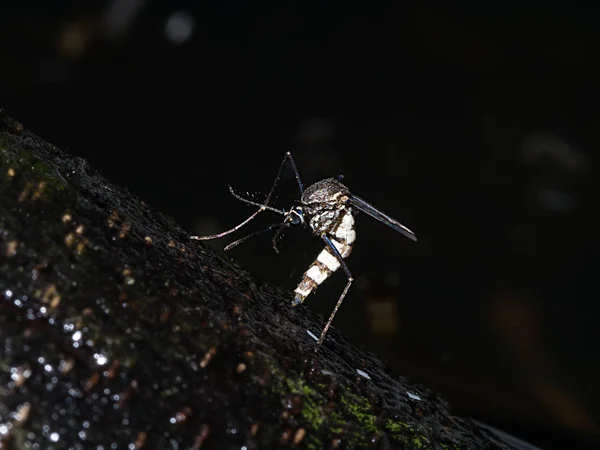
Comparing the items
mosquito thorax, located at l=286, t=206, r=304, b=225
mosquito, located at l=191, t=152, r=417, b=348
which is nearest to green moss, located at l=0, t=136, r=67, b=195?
mosquito, located at l=191, t=152, r=417, b=348

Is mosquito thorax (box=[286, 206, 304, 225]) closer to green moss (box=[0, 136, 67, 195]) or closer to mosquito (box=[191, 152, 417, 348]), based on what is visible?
mosquito (box=[191, 152, 417, 348])

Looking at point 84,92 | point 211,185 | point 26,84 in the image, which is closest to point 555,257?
point 211,185

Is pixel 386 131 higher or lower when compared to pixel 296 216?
higher

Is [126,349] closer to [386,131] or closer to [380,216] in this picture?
[380,216]

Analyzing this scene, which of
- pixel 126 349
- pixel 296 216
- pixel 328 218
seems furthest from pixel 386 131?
pixel 126 349

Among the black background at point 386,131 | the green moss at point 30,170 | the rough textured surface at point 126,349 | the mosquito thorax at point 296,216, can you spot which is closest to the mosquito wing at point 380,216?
the mosquito thorax at point 296,216

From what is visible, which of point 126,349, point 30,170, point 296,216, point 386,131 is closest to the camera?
point 126,349

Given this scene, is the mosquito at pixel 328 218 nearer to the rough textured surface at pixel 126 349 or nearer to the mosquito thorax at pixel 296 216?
the mosquito thorax at pixel 296 216
